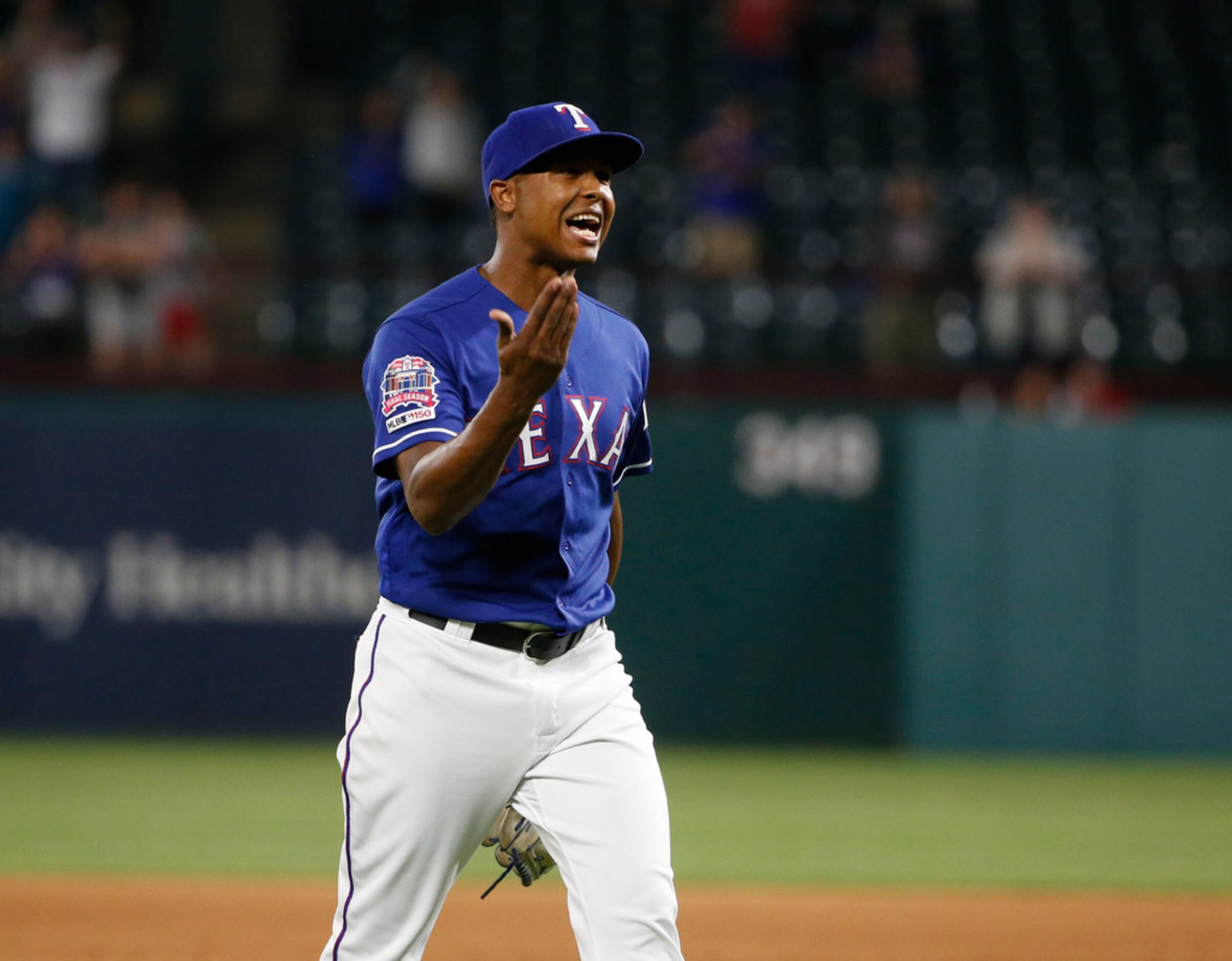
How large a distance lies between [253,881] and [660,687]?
3.86 metres

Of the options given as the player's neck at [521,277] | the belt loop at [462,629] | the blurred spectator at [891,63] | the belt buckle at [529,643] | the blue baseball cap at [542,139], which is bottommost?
the belt buckle at [529,643]

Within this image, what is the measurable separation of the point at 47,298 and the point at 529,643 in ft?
27.8

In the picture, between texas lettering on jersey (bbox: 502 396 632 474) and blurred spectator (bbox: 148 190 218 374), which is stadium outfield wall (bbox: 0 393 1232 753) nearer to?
blurred spectator (bbox: 148 190 218 374)

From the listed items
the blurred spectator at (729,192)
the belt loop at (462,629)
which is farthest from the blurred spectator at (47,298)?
the belt loop at (462,629)

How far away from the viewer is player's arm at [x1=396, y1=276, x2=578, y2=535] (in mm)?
3047

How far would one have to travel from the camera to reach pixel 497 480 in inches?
132

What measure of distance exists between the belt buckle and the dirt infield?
244cm

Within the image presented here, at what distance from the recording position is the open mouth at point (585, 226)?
3.50m

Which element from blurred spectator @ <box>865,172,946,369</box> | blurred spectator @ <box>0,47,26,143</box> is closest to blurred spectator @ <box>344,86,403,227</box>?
blurred spectator @ <box>0,47,26,143</box>

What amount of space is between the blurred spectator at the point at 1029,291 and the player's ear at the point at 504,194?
772cm

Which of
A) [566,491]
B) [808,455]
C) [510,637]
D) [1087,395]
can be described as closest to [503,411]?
[566,491]

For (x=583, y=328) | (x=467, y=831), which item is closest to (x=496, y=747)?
(x=467, y=831)

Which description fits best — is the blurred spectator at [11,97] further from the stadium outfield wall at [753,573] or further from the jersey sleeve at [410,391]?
the jersey sleeve at [410,391]

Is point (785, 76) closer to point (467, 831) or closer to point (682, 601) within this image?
point (682, 601)
